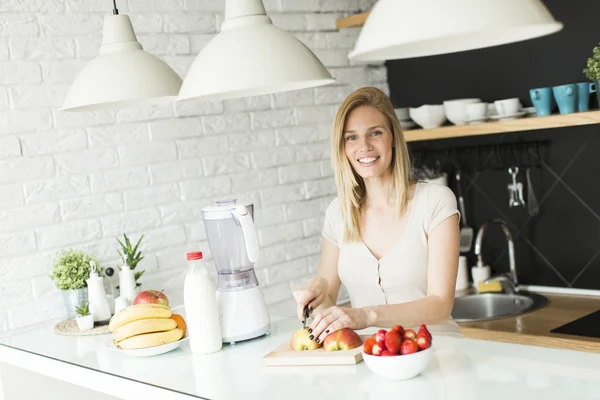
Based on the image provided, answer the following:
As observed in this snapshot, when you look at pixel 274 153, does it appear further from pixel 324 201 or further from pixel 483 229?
pixel 483 229

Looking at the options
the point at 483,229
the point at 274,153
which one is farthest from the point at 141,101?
the point at 483,229

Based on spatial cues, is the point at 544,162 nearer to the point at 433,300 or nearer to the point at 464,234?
the point at 464,234

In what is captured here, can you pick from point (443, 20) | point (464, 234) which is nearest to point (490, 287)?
point (464, 234)

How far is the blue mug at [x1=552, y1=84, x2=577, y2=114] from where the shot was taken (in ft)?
11.1

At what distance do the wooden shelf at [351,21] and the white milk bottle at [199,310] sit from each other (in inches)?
80.8

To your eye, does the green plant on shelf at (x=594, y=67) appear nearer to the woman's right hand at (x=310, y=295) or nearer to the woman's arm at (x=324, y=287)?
the woman's arm at (x=324, y=287)

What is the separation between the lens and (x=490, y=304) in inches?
150

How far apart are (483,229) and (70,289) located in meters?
1.96

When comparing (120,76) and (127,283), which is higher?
(120,76)

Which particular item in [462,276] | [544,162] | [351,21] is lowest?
[462,276]

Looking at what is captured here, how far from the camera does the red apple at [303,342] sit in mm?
2057


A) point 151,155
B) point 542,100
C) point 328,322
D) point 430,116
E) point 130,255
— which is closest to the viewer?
point 328,322

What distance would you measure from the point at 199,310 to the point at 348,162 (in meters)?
0.89

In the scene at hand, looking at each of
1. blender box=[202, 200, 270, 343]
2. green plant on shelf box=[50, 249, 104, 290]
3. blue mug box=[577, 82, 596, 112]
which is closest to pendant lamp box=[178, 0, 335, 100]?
blender box=[202, 200, 270, 343]
